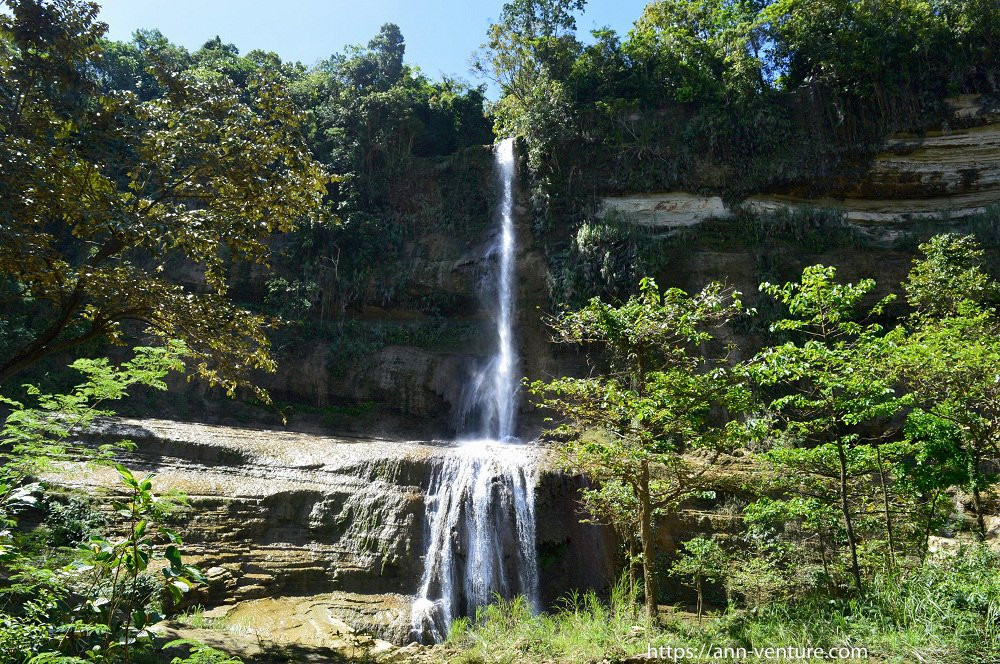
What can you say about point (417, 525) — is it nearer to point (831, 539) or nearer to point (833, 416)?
point (831, 539)

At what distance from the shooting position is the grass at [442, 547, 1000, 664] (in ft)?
18.0

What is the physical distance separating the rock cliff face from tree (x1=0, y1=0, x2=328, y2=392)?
4.95 metres

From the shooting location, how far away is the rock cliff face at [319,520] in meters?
12.0

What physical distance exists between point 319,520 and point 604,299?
11.7 metres

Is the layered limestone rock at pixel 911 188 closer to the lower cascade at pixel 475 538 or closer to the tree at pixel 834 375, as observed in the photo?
the lower cascade at pixel 475 538

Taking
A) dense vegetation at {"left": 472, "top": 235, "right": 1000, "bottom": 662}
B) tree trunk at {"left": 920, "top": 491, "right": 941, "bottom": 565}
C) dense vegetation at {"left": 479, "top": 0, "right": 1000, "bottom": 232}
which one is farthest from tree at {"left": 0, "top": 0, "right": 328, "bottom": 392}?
dense vegetation at {"left": 479, "top": 0, "right": 1000, "bottom": 232}

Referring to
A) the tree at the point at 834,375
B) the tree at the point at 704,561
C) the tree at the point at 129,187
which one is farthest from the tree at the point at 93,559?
the tree at the point at 704,561

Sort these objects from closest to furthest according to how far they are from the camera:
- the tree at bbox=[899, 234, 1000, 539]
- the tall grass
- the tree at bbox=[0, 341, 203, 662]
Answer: the tree at bbox=[0, 341, 203, 662] < the tall grass < the tree at bbox=[899, 234, 1000, 539]

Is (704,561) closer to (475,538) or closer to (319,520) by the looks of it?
(475,538)

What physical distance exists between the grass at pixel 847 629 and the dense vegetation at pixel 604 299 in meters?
0.04

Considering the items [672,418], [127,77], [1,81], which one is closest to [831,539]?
[672,418]

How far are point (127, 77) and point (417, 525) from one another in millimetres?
31331

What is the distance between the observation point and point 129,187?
8602 millimetres

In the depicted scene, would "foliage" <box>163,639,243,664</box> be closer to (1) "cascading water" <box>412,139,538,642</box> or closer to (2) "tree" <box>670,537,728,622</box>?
(2) "tree" <box>670,537,728,622</box>
